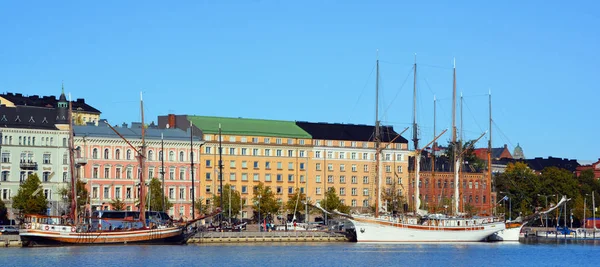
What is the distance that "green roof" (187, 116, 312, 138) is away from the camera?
591 feet

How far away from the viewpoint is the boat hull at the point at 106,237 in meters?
121

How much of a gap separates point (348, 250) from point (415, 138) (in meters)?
29.2

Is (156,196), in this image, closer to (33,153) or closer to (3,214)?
(33,153)

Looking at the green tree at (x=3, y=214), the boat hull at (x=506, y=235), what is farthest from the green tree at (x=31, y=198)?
the boat hull at (x=506, y=235)

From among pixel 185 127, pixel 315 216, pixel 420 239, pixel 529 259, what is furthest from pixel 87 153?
pixel 529 259

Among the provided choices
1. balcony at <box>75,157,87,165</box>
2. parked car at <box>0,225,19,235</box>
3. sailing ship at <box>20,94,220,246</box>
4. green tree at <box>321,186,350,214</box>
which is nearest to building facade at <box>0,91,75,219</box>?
balcony at <box>75,157,87,165</box>

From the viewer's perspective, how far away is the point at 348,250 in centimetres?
12519

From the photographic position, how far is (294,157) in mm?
186250

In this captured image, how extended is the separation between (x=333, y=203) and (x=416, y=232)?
114 ft

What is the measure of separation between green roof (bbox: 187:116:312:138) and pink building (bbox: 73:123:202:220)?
3882mm

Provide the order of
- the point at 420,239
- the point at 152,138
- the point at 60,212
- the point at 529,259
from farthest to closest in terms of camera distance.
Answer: the point at 152,138, the point at 60,212, the point at 420,239, the point at 529,259

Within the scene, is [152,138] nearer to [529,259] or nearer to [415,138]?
[415,138]

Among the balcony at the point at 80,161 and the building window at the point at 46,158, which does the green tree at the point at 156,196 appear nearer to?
the balcony at the point at 80,161

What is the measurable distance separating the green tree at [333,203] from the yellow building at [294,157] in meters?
5.40
